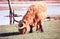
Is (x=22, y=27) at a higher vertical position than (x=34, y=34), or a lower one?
higher

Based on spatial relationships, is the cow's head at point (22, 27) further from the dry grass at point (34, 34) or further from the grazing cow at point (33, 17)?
the dry grass at point (34, 34)

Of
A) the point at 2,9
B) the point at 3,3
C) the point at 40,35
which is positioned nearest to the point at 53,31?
the point at 40,35

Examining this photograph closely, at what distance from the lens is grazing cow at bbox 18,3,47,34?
7.24 m

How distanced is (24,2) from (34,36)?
8.93 meters

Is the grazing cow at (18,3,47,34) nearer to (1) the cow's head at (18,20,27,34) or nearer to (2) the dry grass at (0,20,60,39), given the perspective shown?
(1) the cow's head at (18,20,27,34)

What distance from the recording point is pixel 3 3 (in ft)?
51.2

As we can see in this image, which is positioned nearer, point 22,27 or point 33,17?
point 22,27

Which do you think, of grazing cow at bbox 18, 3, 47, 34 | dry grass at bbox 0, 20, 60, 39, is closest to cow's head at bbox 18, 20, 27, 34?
grazing cow at bbox 18, 3, 47, 34

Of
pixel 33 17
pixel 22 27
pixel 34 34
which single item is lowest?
pixel 34 34

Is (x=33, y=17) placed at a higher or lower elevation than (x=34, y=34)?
higher

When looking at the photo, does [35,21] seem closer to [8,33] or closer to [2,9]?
[8,33]

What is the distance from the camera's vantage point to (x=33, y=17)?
7.50 metres

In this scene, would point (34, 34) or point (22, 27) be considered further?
point (34, 34)

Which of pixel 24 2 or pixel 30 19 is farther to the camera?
pixel 24 2
